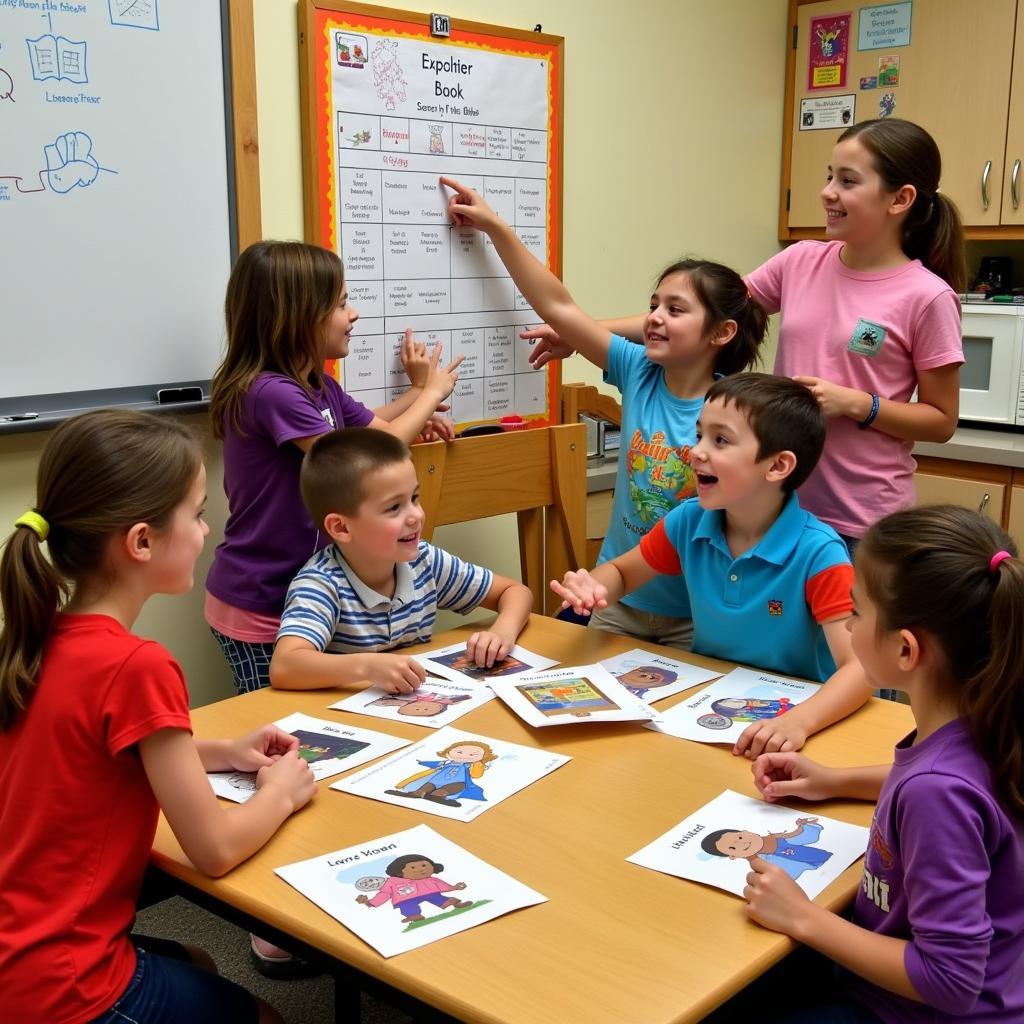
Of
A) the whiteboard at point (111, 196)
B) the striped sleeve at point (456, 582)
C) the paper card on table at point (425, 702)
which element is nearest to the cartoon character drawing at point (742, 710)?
the paper card on table at point (425, 702)

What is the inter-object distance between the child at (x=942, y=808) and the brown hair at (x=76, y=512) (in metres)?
0.78

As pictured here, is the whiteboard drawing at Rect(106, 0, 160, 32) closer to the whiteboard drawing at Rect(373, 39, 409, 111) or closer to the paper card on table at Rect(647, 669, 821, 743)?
the whiteboard drawing at Rect(373, 39, 409, 111)

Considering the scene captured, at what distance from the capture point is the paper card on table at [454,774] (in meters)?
1.35

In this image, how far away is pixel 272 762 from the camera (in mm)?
1425

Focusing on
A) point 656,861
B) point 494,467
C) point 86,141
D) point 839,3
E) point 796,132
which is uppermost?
point 839,3

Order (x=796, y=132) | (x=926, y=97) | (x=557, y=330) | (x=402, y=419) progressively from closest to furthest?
(x=402, y=419)
(x=557, y=330)
(x=926, y=97)
(x=796, y=132)

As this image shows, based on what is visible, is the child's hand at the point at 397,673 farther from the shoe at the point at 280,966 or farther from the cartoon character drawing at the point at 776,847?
the shoe at the point at 280,966

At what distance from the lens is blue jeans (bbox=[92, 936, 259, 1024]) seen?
3.90 ft

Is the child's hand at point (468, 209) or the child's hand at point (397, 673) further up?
the child's hand at point (468, 209)

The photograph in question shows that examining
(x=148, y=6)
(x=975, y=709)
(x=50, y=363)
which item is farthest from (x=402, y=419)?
(x=975, y=709)

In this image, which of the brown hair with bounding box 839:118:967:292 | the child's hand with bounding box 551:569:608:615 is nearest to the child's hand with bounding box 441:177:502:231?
the brown hair with bounding box 839:118:967:292

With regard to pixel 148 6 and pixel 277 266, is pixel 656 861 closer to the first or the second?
pixel 277 266

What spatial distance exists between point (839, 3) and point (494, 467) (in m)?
2.07

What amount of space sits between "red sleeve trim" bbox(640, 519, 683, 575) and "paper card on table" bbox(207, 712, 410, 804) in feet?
2.14
